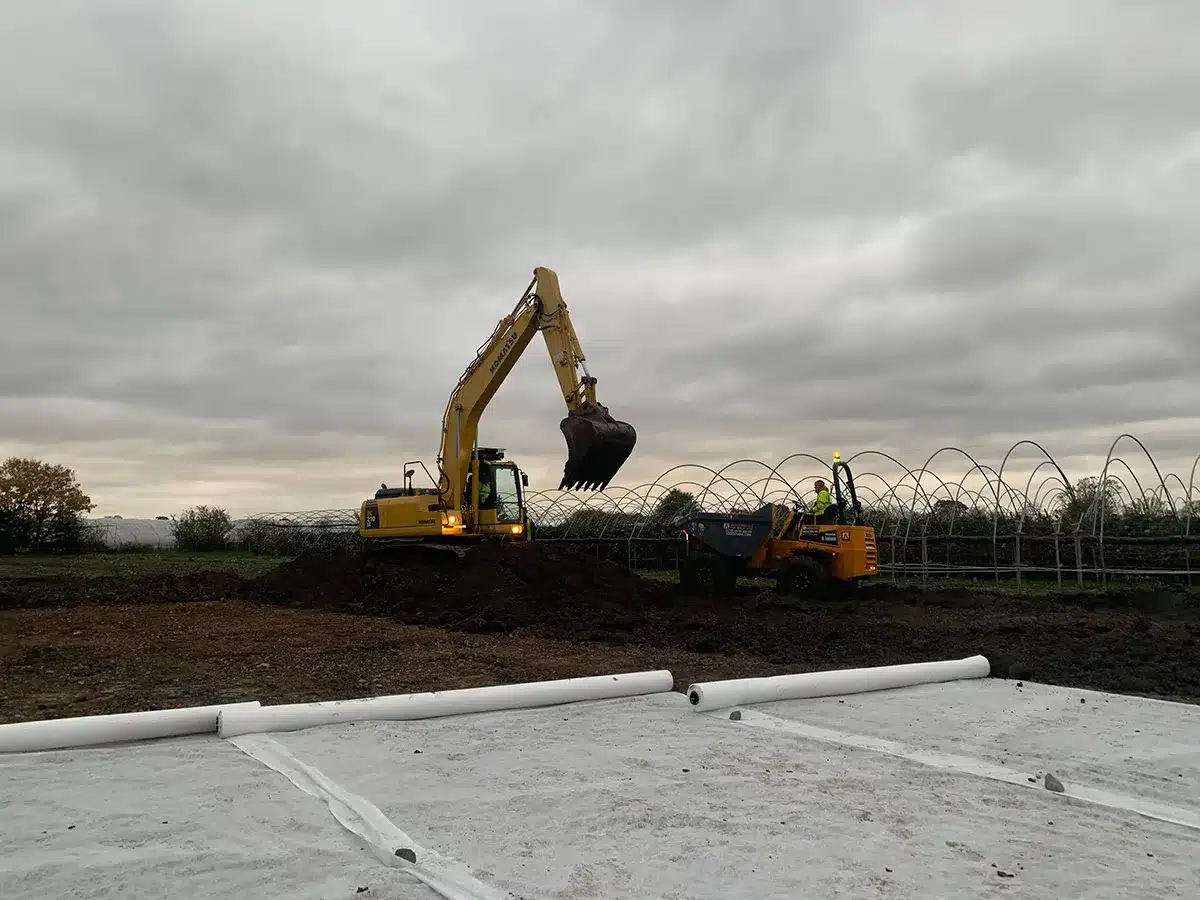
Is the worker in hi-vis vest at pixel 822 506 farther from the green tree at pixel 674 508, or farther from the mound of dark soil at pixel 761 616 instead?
the green tree at pixel 674 508

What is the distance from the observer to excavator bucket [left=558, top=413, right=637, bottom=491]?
12.5 m

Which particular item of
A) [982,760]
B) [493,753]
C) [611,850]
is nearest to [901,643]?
[982,760]

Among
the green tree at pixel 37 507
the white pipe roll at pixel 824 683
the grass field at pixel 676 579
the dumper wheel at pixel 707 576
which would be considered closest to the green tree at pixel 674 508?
the grass field at pixel 676 579

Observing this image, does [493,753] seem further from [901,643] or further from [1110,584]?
[1110,584]

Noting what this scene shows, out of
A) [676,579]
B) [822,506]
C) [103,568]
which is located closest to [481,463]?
[822,506]

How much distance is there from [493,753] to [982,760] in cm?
263

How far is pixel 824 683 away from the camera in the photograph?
261 inches

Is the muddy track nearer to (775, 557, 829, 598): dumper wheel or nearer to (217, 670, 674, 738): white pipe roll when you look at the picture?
(775, 557, 829, 598): dumper wheel

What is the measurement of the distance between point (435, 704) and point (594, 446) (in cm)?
693

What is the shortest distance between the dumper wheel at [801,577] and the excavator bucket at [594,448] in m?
3.75

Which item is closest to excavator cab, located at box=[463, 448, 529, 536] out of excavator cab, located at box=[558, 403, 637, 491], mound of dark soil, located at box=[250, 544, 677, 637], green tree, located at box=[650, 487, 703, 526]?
mound of dark soil, located at box=[250, 544, 677, 637]

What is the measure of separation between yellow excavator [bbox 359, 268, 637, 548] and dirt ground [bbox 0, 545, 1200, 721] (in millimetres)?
665

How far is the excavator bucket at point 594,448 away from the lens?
12.5 meters

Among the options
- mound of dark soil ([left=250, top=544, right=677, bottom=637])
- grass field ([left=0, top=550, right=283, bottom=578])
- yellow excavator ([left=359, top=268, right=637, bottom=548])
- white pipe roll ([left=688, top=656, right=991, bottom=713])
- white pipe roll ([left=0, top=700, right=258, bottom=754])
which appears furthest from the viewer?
grass field ([left=0, top=550, right=283, bottom=578])
